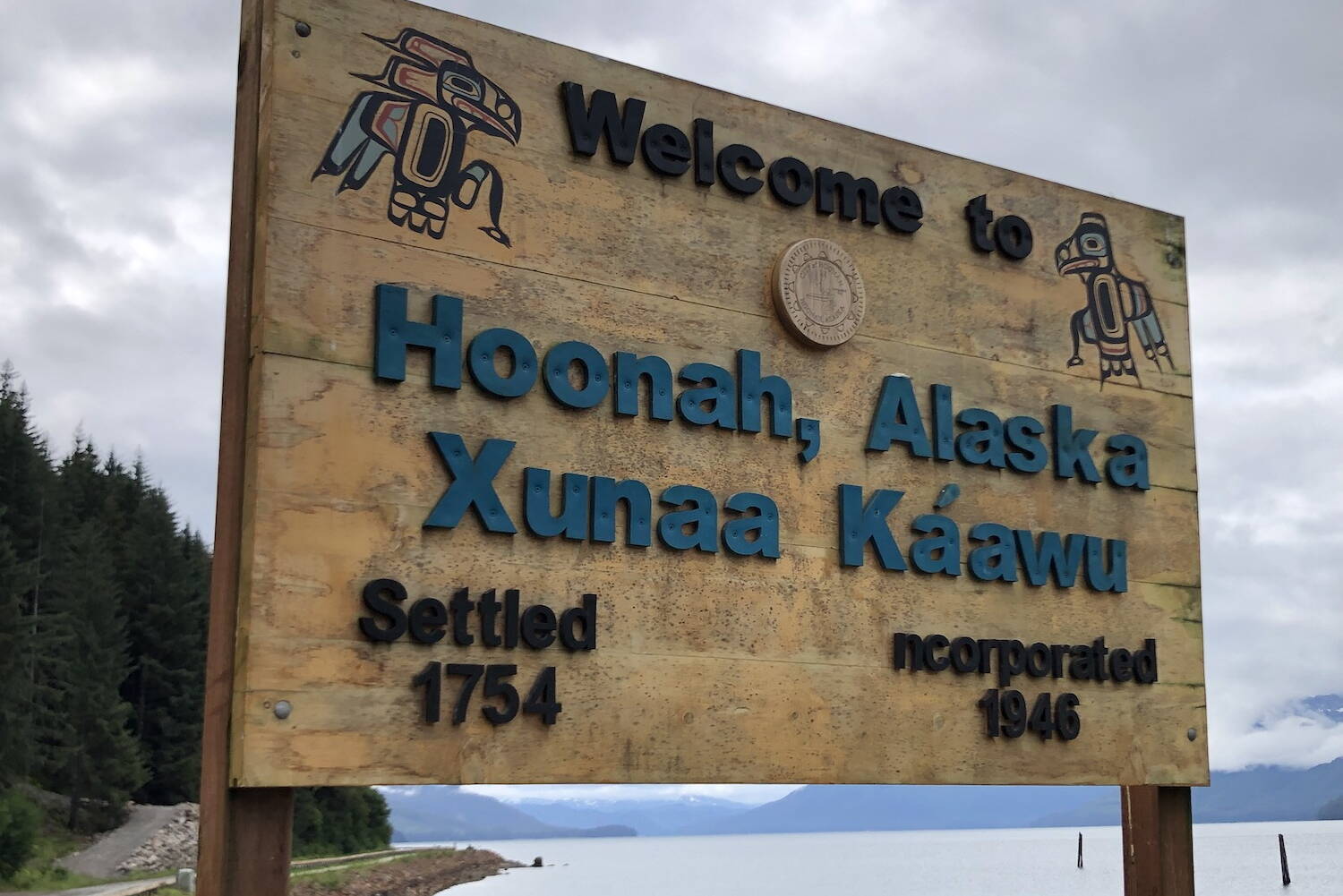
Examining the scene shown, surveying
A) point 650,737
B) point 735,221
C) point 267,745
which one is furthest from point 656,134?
point 267,745

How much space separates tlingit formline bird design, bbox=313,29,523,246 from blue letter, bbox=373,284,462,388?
39cm

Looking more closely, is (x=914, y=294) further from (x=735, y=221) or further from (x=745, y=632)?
(x=745, y=632)

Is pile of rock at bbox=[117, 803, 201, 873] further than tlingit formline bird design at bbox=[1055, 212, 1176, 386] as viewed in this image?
Yes

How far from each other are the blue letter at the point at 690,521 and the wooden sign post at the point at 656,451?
0.10 feet

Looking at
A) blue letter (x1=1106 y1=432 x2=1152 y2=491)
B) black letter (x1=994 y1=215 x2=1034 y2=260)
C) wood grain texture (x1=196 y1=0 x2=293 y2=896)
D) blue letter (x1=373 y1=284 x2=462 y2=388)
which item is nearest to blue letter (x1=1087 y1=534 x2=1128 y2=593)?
blue letter (x1=1106 y1=432 x2=1152 y2=491)

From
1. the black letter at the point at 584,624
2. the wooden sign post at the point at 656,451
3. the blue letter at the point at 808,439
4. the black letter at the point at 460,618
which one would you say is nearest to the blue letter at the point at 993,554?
the wooden sign post at the point at 656,451

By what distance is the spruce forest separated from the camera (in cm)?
4284

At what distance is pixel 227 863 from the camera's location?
6508mm

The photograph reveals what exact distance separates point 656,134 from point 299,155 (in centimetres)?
207

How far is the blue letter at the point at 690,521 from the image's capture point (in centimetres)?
772

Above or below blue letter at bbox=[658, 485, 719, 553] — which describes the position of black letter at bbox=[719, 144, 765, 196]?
above

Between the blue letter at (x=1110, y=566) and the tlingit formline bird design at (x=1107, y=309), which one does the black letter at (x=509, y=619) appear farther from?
the tlingit formline bird design at (x=1107, y=309)

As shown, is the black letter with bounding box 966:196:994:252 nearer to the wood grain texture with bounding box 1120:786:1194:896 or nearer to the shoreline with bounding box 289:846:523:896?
the wood grain texture with bounding box 1120:786:1194:896

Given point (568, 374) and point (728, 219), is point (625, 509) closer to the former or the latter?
point (568, 374)
